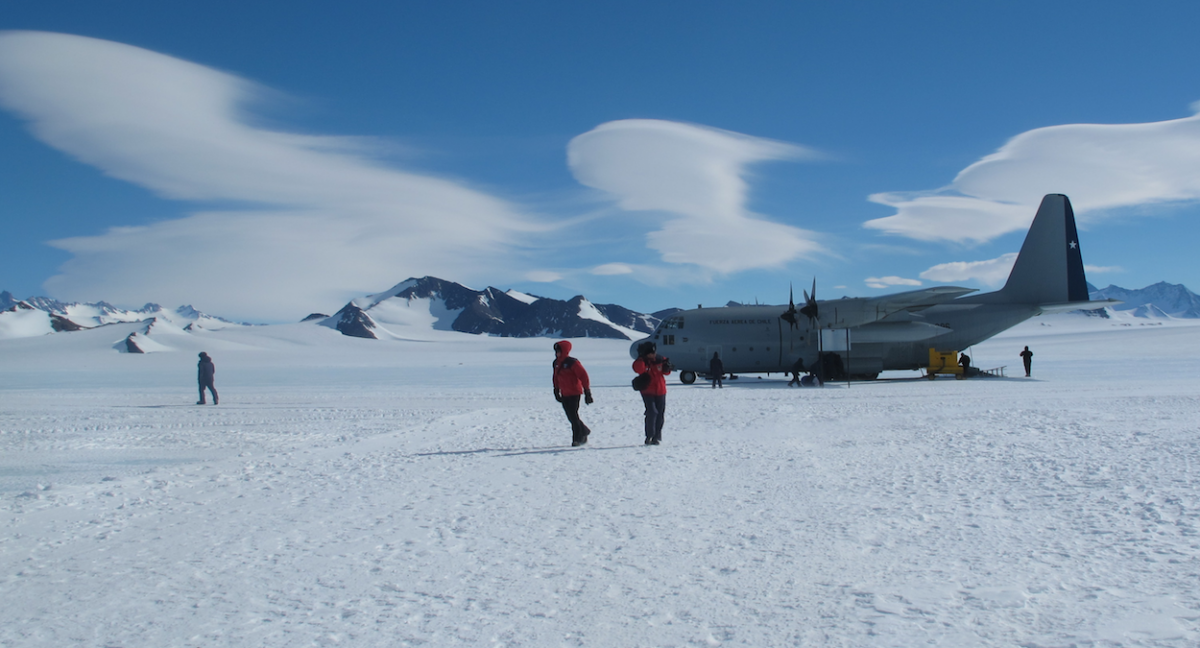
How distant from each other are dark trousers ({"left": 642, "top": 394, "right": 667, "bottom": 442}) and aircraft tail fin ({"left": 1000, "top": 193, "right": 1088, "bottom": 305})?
27.6 meters

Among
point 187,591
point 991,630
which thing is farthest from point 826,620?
point 187,591

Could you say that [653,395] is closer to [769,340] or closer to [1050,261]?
[769,340]

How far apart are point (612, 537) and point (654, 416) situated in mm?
5256

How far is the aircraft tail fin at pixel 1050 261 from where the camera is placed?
3197cm

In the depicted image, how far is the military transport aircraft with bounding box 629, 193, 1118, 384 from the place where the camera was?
28.7 meters

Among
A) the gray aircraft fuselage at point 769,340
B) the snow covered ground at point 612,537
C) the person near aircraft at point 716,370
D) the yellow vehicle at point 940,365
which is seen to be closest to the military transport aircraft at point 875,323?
the gray aircraft fuselage at point 769,340

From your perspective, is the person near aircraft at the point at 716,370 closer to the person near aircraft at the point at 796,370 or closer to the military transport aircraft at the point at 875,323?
the military transport aircraft at the point at 875,323

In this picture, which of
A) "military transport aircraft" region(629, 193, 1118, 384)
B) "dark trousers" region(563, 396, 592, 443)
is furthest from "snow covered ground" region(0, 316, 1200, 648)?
"military transport aircraft" region(629, 193, 1118, 384)

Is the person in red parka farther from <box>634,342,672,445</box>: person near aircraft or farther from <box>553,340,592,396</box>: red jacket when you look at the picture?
<box>634,342,672,445</box>: person near aircraft

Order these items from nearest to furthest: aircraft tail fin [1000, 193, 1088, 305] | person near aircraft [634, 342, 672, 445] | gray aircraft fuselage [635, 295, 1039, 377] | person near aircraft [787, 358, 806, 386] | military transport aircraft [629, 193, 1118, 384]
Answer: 1. person near aircraft [634, 342, 672, 445]
2. person near aircraft [787, 358, 806, 386]
3. military transport aircraft [629, 193, 1118, 384]
4. gray aircraft fuselage [635, 295, 1039, 377]
5. aircraft tail fin [1000, 193, 1088, 305]

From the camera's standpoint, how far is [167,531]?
6020mm

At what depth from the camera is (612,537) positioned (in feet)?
18.7

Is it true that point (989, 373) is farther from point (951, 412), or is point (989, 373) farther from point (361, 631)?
point (361, 631)

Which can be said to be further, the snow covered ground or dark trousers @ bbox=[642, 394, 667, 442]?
dark trousers @ bbox=[642, 394, 667, 442]
